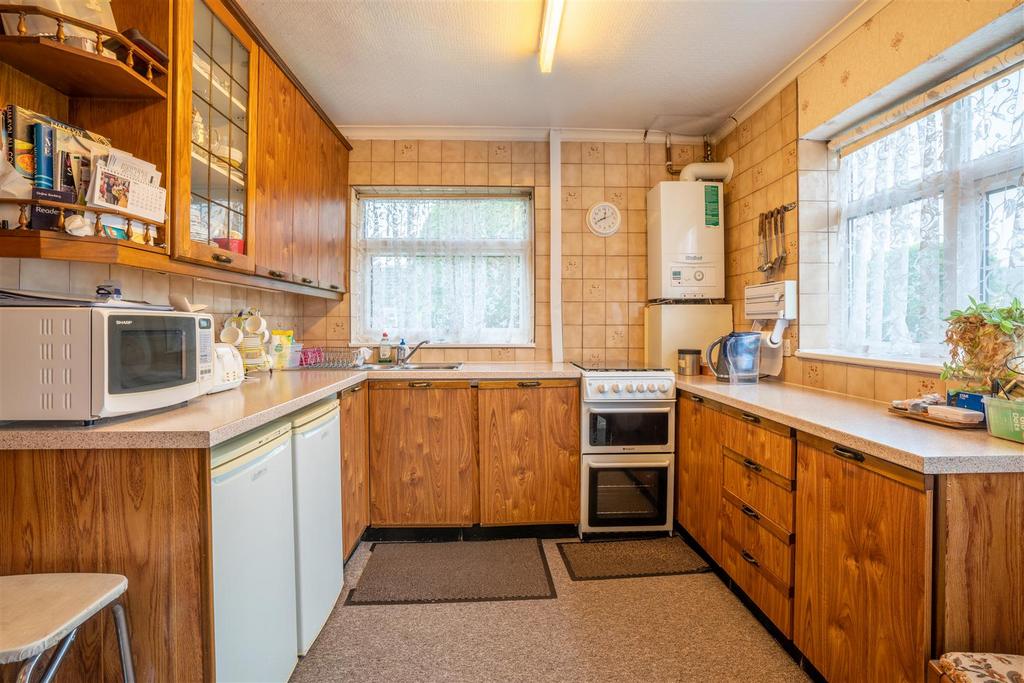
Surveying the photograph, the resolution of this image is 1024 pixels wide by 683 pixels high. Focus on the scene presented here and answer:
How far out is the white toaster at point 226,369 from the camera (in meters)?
1.60

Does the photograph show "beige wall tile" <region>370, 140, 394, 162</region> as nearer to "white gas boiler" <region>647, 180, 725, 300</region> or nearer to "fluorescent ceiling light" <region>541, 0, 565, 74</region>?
"fluorescent ceiling light" <region>541, 0, 565, 74</region>

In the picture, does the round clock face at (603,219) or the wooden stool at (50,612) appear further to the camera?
the round clock face at (603,219)

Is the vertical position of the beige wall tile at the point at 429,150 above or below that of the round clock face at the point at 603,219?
above

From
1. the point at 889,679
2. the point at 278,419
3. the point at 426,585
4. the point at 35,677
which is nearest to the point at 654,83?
the point at 278,419

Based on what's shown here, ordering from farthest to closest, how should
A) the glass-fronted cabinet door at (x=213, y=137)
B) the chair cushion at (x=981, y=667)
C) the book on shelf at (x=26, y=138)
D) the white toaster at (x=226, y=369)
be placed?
the white toaster at (x=226, y=369)
the glass-fronted cabinet door at (x=213, y=137)
the book on shelf at (x=26, y=138)
the chair cushion at (x=981, y=667)

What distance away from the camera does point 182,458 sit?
3.37ft

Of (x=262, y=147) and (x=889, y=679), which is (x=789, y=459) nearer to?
(x=889, y=679)

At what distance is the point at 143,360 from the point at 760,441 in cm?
197

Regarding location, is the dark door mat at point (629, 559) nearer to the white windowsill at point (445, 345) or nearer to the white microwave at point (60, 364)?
the white windowsill at point (445, 345)

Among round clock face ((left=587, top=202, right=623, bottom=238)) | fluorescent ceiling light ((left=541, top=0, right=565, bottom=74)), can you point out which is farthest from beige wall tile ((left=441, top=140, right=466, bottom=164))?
fluorescent ceiling light ((left=541, top=0, right=565, bottom=74))

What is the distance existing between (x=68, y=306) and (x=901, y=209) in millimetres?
2819

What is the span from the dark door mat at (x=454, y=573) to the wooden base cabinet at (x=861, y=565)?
1001mm

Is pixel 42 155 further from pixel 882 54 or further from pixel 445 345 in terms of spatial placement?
pixel 882 54

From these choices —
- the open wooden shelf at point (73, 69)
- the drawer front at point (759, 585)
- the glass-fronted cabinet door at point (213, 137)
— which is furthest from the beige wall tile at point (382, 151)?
the drawer front at point (759, 585)
